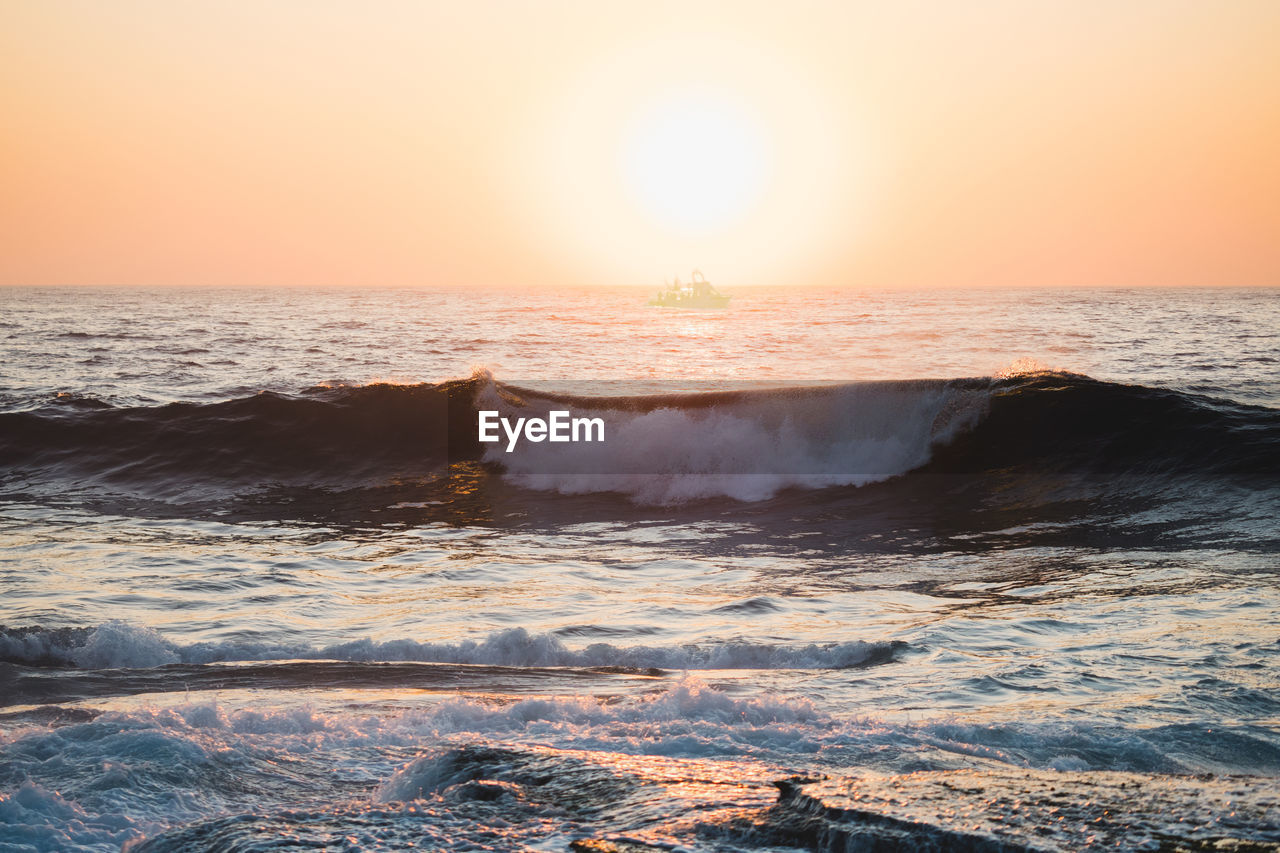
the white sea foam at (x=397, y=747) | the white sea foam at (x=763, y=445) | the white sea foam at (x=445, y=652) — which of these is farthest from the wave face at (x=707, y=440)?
the white sea foam at (x=397, y=747)

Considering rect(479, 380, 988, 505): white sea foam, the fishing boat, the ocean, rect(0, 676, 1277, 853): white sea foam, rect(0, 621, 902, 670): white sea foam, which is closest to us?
the ocean

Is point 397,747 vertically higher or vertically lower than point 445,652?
higher

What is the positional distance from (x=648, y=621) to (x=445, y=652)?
1677 millimetres

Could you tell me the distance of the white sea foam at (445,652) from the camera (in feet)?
21.4

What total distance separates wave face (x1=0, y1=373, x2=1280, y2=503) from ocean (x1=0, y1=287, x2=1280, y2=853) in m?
0.08

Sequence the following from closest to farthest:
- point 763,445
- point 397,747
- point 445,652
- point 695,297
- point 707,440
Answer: point 397,747 → point 445,652 → point 763,445 → point 707,440 → point 695,297

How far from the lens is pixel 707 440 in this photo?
54.0 feet

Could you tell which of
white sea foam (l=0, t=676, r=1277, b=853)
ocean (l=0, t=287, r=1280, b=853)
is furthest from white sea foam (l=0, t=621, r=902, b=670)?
white sea foam (l=0, t=676, r=1277, b=853)

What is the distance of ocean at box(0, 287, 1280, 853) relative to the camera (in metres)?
3.84

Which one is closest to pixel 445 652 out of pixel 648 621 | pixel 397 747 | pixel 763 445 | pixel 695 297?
pixel 648 621

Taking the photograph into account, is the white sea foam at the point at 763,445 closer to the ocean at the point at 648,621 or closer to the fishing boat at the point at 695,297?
the ocean at the point at 648,621

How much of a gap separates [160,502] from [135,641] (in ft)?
27.8

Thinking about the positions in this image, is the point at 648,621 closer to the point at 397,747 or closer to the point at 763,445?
the point at 397,747

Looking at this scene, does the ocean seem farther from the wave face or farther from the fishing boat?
the fishing boat
